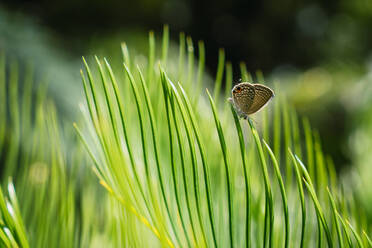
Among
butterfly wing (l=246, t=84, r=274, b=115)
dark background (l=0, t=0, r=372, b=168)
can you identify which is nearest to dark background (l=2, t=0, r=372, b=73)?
dark background (l=0, t=0, r=372, b=168)

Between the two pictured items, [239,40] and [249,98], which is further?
[239,40]

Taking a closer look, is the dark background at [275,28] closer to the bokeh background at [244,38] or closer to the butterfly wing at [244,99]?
the bokeh background at [244,38]

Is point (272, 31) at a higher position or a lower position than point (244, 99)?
higher

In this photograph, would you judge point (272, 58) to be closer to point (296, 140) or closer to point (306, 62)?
point (306, 62)

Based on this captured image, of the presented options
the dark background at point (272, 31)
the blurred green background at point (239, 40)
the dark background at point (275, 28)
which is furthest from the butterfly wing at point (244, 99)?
the dark background at point (275, 28)

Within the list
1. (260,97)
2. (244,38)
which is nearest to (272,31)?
(244,38)

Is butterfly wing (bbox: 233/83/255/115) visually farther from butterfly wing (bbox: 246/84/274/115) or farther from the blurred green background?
the blurred green background

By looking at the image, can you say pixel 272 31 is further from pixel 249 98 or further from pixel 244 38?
pixel 249 98
